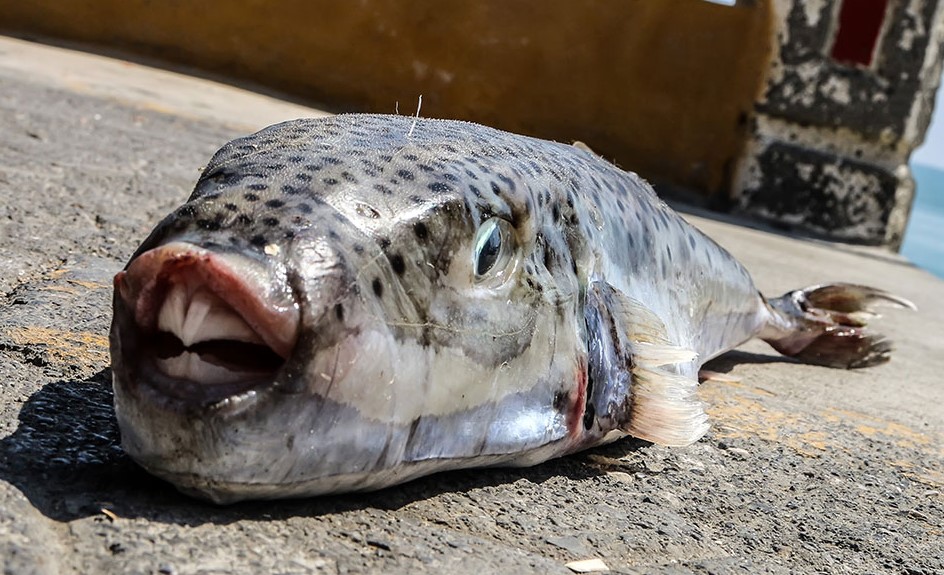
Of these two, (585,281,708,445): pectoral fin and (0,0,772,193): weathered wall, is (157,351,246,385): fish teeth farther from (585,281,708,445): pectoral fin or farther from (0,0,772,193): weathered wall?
(0,0,772,193): weathered wall

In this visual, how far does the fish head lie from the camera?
1.51m

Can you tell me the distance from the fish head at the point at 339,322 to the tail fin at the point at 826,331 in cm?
190

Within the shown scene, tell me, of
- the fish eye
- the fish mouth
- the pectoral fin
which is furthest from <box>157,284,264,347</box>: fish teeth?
the pectoral fin

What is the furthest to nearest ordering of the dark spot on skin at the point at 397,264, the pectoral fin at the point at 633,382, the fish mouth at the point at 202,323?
the pectoral fin at the point at 633,382 → the dark spot on skin at the point at 397,264 → the fish mouth at the point at 202,323

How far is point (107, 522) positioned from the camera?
4.93 feet

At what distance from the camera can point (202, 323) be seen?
1485mm

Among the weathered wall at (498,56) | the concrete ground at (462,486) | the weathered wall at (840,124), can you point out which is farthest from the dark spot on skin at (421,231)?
the weathered wall at (498,56)

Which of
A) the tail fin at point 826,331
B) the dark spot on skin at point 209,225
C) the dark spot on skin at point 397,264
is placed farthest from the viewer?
the tail fin at point 826,331

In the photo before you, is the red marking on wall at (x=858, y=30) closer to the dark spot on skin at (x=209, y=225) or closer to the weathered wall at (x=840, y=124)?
the weathered wall at (x=840, y=124)

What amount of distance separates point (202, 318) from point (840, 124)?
6.67 m

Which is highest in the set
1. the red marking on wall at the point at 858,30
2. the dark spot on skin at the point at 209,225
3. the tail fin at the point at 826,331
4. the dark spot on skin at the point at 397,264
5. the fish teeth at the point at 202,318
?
the red marking on wall at the point at 858,30

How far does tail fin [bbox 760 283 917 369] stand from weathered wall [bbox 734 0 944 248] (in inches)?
148

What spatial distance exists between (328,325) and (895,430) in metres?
1.99

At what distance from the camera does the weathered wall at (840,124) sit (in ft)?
23.9
